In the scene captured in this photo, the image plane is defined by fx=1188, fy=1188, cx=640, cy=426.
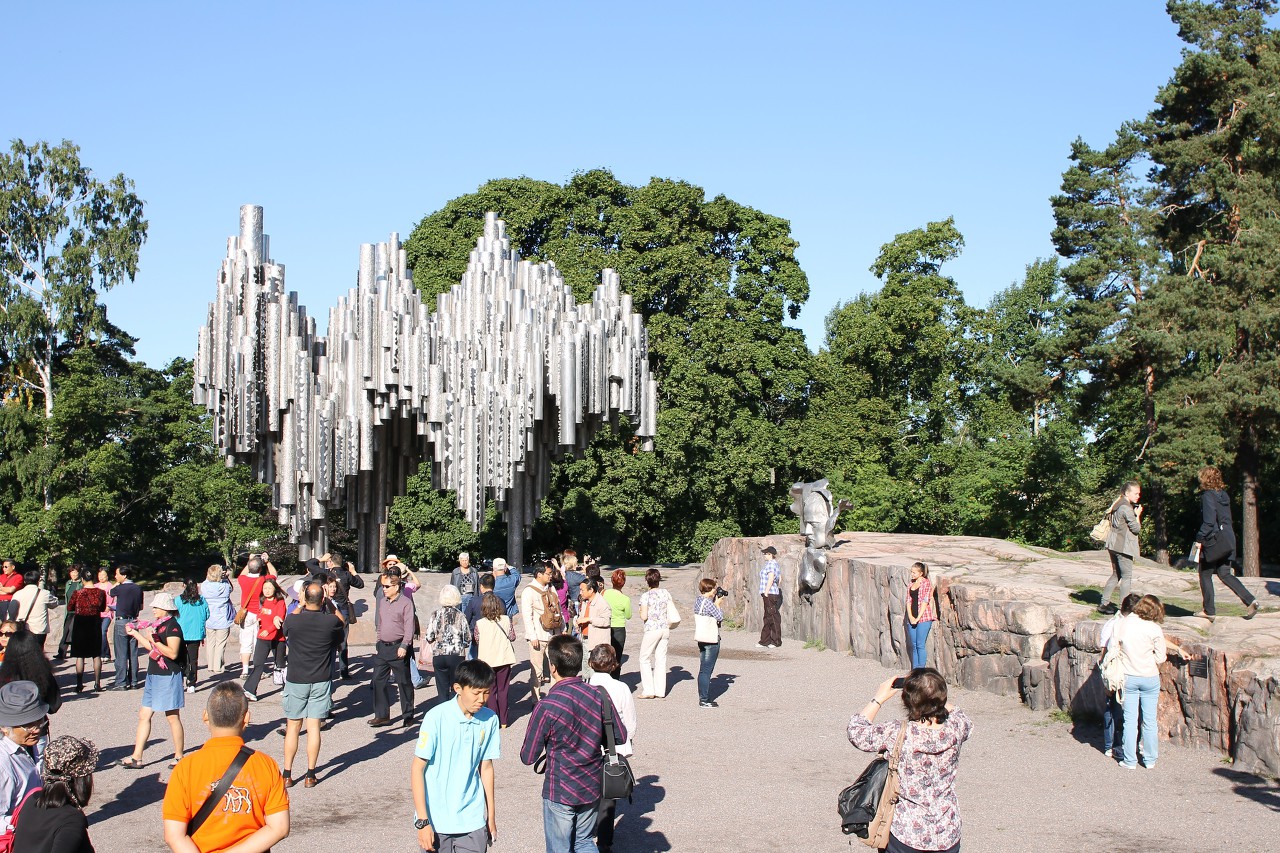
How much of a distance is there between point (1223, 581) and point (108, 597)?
14.9m

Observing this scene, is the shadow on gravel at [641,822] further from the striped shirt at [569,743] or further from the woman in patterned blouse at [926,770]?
the woman in patterned blouse at [926,770]

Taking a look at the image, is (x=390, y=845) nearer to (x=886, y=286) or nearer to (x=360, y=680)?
(x=360, y=680)

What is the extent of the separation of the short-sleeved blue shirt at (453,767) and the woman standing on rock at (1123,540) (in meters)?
9.49

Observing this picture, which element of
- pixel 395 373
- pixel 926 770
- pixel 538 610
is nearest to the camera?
pixel 926 770

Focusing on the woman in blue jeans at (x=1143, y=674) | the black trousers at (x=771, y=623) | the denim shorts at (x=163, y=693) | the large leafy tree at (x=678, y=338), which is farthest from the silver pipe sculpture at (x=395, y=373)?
the large leafy tree at (x=678, y=338)

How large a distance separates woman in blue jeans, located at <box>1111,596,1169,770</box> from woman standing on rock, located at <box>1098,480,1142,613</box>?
8.63 ft

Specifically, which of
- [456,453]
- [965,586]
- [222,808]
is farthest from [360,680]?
[222,808]

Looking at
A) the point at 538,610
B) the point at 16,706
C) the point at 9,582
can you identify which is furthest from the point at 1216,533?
the point at 9,582

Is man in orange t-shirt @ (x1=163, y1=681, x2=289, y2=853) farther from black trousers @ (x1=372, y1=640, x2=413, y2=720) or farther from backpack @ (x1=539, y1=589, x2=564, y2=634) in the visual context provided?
backpack @ (x1=539, y1=589, x2=564, y2=634)

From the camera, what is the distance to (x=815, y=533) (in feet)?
69.2

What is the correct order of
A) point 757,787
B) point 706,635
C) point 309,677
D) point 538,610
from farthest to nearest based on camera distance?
point 706,635 < point 538,610 < point 309,677 < point 757,787

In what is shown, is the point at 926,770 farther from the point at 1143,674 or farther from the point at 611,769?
the point at 1143,674

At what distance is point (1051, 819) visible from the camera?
9406mm

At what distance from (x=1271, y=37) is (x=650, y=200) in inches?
702
